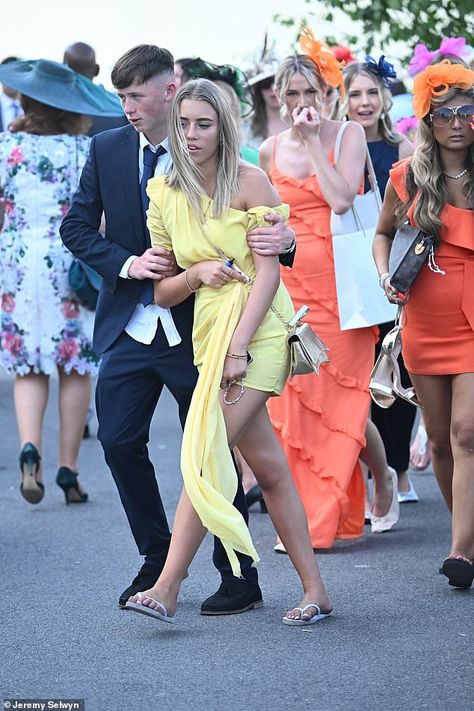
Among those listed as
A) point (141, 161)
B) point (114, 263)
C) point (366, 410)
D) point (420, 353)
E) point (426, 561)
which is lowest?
point (426, 561)

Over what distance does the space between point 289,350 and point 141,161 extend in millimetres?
902

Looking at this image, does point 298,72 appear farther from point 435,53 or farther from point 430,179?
point 430,179

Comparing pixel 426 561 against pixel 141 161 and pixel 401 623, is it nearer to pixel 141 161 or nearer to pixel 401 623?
pixel 401 623

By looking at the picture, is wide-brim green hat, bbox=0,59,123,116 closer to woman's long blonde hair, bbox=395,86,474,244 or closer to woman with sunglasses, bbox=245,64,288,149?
woman with sunglasses, bbox=245,64,288,149

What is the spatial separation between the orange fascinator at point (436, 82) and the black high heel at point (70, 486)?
10.6 feet

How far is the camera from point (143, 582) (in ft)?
18.0

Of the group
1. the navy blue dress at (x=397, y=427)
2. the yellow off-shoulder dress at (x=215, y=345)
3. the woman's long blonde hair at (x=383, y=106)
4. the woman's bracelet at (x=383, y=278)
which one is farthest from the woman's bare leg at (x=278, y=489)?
the woman's long blonde hair at (x=383, y=106)

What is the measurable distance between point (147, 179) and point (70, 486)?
3.12m

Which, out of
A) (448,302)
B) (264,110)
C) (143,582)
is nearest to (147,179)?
(448,302)

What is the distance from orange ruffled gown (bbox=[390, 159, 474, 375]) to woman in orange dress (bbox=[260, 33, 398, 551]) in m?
0.95

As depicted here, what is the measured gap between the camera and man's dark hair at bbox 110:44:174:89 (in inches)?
207

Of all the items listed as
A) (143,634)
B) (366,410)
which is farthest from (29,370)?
(143,634)

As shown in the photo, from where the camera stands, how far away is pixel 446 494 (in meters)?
6.20

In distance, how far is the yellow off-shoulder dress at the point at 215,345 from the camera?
4945mm
